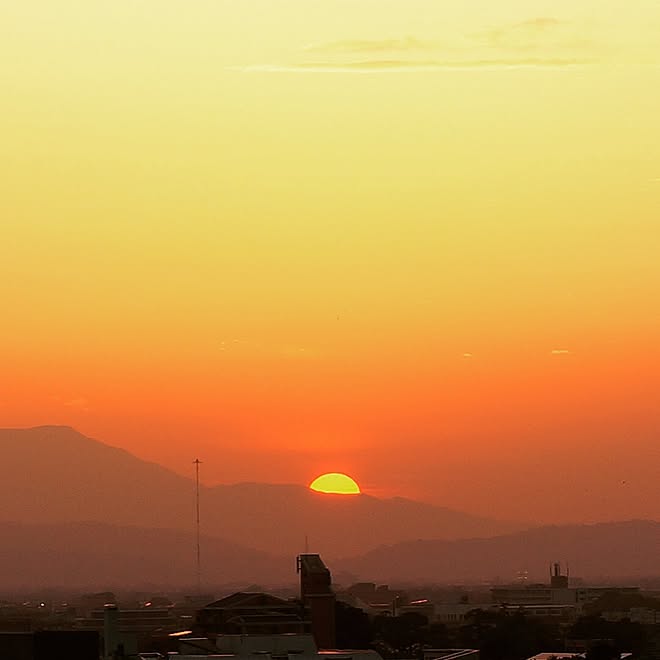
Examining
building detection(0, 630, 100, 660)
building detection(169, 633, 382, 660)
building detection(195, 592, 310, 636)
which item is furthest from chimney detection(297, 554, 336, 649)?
building detection(0, 630, 100, 660)

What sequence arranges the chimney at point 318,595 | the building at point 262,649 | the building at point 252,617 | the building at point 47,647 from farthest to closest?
the chimney at point 318,595 < the building at point 252,617 < the building at point 262,649 < the building at point 47,647

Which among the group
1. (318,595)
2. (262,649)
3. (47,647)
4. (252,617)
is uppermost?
(318,595)

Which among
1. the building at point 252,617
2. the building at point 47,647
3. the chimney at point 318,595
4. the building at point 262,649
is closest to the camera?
the building at point 47,647

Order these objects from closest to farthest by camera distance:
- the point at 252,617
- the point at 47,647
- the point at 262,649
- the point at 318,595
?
1. the point at 47,647
2. the point at 262,649
3. the point at 252,617
4. the point at 318,595

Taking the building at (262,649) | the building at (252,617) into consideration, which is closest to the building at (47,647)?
the building at (262,649)

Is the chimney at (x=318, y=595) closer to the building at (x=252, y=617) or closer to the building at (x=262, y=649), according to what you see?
the building at (x=252, y=617)

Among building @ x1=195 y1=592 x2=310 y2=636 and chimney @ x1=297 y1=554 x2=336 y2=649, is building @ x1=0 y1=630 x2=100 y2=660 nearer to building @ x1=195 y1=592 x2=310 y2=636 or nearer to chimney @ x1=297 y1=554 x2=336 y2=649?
building @ x1=195 y1=592 x2=310 y2=636

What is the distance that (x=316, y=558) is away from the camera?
6725 cm

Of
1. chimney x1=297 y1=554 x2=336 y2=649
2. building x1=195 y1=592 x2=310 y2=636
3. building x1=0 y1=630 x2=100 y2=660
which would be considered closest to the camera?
building x1=0 y1=630 x2=100 y2=660

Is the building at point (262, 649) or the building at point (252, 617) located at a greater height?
the building at point (252, 617)

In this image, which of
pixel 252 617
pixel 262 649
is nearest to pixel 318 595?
pixel 252 617

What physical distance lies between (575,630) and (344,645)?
5181 centimetres

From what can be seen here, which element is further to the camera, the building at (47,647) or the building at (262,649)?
the building at (262,649)

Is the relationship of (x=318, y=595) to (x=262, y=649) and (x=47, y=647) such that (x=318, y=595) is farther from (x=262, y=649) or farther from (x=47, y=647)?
(x=47, y=647)
